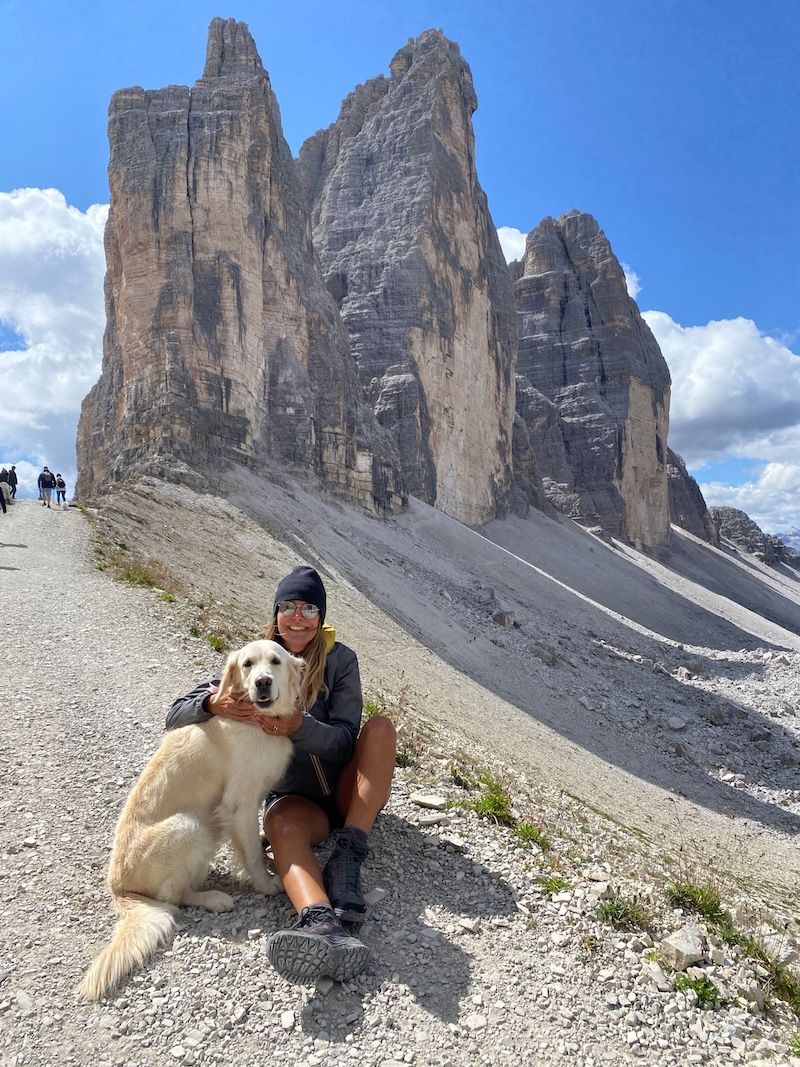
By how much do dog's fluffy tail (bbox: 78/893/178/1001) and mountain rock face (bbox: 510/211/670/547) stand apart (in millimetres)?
65743

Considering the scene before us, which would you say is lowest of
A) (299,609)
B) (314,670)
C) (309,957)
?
(309,957)

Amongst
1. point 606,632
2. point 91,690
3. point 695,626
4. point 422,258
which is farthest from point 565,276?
point 91,690

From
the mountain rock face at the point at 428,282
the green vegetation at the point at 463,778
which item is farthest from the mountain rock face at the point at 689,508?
the green vegetation at the point at 463,778

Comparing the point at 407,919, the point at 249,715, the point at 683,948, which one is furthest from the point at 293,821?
the point at 683,948

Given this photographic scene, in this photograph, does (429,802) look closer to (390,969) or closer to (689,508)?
(390,969)

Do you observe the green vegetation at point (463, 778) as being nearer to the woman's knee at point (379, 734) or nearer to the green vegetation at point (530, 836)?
the green vegetation at point (530, 836)

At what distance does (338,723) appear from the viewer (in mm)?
4582

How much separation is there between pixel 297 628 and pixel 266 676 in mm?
776

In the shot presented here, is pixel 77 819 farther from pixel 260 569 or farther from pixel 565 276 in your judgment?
pixel 565 276

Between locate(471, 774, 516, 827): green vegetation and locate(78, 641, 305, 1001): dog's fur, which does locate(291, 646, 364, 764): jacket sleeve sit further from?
locate(471, 774, 516, 827): green vegetation

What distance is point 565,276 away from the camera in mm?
80438

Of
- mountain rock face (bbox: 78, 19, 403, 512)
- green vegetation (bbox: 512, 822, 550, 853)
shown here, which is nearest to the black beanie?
green vegetation (bbox: 512, 822, 550, 853)

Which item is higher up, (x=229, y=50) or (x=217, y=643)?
(x=229, y=50)

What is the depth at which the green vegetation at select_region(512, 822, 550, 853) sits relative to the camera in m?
5.29
